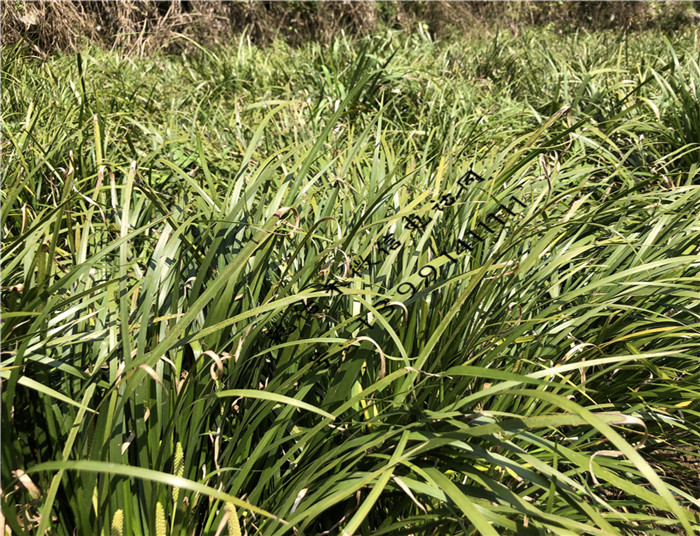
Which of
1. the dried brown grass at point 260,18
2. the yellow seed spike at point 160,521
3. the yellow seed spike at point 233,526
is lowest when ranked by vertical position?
the yellow seed spike at point 160,521

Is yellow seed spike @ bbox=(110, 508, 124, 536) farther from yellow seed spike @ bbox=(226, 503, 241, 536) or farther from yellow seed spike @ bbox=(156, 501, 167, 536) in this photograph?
yellow seed spike @ bbox=(226, 503, 241, 536)

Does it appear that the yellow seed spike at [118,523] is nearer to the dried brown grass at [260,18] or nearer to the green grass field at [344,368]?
the green grass field at [344,368]

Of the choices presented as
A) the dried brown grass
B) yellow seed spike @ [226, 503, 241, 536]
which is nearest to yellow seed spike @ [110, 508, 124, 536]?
yellow seed spike @ [226, 503, 241, 536]

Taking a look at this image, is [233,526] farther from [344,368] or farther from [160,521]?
[344,368]

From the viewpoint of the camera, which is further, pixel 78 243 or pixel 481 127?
pixel 481 127

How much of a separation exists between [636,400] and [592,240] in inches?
18.4

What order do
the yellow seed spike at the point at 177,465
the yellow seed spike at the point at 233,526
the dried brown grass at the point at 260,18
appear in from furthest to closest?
the dried brown grass at the point at 260,18 → the yellow seed spike at the point at 177,465 → the yellow seed spike at the point at 233,526

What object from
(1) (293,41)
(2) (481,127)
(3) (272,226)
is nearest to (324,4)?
(1) (293,41)

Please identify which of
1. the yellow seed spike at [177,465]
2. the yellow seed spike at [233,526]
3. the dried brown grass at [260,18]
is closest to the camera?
the yellow seed spike at [233,526]

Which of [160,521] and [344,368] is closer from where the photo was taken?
[160,521]

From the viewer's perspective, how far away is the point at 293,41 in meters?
6.91

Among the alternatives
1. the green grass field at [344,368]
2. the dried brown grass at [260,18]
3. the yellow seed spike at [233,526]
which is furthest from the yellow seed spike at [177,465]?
the dried brown grass at [260,18]

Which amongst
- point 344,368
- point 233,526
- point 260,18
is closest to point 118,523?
point 233,526

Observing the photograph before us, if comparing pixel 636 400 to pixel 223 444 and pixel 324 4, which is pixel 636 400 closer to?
pixel 223 444
